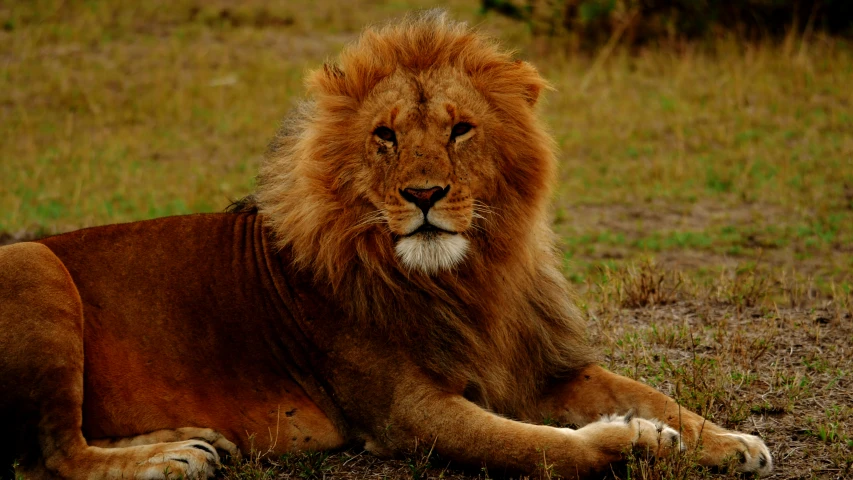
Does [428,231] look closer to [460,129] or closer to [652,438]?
[460,129]

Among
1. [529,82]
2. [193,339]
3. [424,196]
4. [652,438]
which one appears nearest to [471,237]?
[424,196]

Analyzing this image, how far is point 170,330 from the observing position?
13.7 ft

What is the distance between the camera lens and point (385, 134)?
13.1ft

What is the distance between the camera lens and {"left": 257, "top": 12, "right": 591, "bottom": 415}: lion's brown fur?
4.04 metres

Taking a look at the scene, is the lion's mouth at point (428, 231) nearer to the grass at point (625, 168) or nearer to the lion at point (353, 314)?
the lion at point (353, 314)

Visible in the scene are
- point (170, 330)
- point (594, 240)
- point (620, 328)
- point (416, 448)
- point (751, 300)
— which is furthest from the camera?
point (594, 240)

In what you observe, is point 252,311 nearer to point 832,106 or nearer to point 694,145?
point 694,145

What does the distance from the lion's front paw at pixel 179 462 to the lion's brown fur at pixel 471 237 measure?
765mm

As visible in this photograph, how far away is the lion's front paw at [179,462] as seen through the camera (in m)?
3.82

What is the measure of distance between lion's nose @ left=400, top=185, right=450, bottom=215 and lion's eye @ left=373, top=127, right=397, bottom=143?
0.90ft

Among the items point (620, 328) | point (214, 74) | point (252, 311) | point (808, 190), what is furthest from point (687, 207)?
point (214, 74)

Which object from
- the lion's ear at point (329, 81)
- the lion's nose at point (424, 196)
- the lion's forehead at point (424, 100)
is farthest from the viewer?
the lion's ear at point (329, 81)

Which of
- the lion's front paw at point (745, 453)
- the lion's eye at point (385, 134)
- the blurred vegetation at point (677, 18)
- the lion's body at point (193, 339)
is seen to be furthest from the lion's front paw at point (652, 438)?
the blurred vegetation at point (677, 18)

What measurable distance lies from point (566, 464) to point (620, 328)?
2.09 meters
